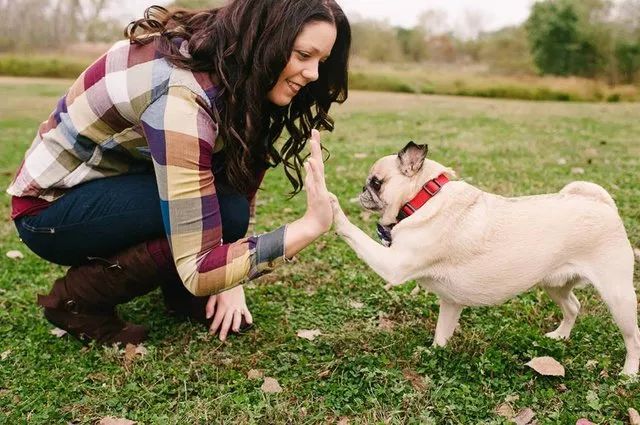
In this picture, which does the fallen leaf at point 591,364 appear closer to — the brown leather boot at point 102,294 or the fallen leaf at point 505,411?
the fallen leaf at point 505,411

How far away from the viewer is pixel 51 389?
261 cm

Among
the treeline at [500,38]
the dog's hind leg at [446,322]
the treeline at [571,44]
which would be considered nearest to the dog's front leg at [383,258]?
the dog's hind leg at [446,322]

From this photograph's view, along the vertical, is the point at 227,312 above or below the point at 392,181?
below

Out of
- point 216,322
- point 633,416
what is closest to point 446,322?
point 633,416

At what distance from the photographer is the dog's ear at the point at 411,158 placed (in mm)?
2713

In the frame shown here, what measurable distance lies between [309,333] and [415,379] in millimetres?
658

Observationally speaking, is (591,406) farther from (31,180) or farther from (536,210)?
(31,180)

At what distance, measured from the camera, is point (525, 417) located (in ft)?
7.84

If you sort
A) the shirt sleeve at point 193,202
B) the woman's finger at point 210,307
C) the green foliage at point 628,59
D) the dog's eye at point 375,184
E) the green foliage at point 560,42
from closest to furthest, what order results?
the shirt sleeve at point 193,202 < the dog's eye at point 375,184 < the woman's finger at point 210,307 < the green foliage at point 628,59 < the green foliage at point 560,42

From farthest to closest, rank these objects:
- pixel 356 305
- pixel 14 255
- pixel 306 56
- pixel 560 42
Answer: pixel 560 42 < pixel 14 255 < pixel 356 305 < pixel 306 56

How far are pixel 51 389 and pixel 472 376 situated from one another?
181cm

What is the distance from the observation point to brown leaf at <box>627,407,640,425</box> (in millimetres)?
2316

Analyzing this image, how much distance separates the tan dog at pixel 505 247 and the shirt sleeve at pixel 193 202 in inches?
18.8

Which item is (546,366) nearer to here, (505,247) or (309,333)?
(505,247)
